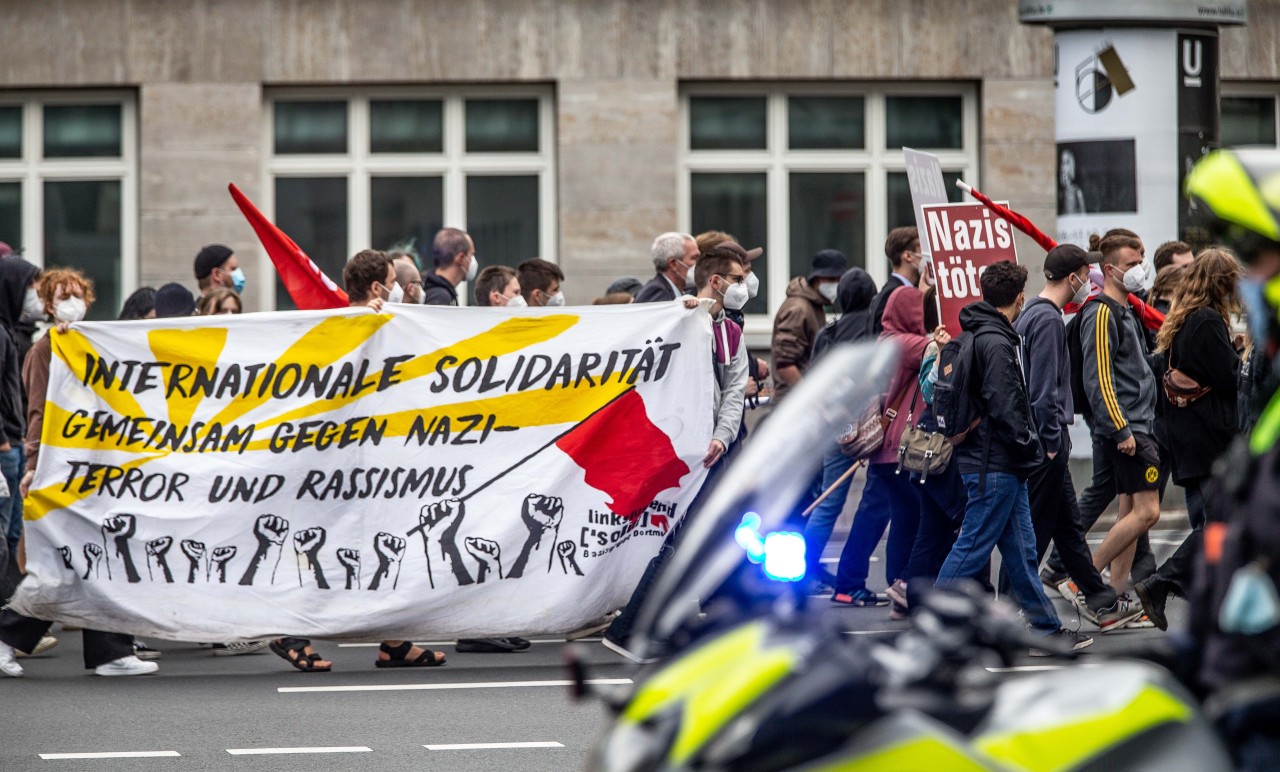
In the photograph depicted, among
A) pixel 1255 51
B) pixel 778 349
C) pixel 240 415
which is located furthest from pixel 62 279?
pixel 1255 51

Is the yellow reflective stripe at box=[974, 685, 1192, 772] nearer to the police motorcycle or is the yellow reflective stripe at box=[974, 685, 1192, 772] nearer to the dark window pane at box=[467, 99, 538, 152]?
the police motorcycle

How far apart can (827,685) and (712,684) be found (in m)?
0.16

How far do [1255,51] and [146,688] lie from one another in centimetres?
1446

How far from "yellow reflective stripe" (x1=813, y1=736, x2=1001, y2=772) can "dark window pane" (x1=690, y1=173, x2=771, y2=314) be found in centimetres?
1700

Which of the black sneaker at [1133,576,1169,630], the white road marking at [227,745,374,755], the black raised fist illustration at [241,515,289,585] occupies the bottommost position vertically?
the white road marking at [227,745,374,755]

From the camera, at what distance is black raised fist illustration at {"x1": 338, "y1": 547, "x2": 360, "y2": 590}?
9086 millimetres

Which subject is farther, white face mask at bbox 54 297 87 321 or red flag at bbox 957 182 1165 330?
red flag at bbox 957 182 1165 330

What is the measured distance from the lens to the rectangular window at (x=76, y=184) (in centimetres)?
1927

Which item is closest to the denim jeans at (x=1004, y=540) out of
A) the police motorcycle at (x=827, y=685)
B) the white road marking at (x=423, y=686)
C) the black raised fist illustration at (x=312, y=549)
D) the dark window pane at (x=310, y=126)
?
the white road marking at (x=423, y=686)

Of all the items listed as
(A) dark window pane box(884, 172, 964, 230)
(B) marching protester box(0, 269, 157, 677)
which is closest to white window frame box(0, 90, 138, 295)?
(A) dark window pane box(884, 172, 964, 230)

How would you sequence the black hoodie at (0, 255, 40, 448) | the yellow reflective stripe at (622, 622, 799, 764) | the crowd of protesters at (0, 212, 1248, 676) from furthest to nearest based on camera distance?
the black hoodie at (0, 255, 40, 448) < the crowd of protesters at (0, 212, 1248, 676) < the yellow reflective stripe at (622, 622, 799, 764)

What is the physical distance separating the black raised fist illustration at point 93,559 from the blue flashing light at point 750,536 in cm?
635

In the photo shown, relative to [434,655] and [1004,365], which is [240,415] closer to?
[434,655]

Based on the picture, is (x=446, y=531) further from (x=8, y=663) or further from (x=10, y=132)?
(x=10, y=132)
